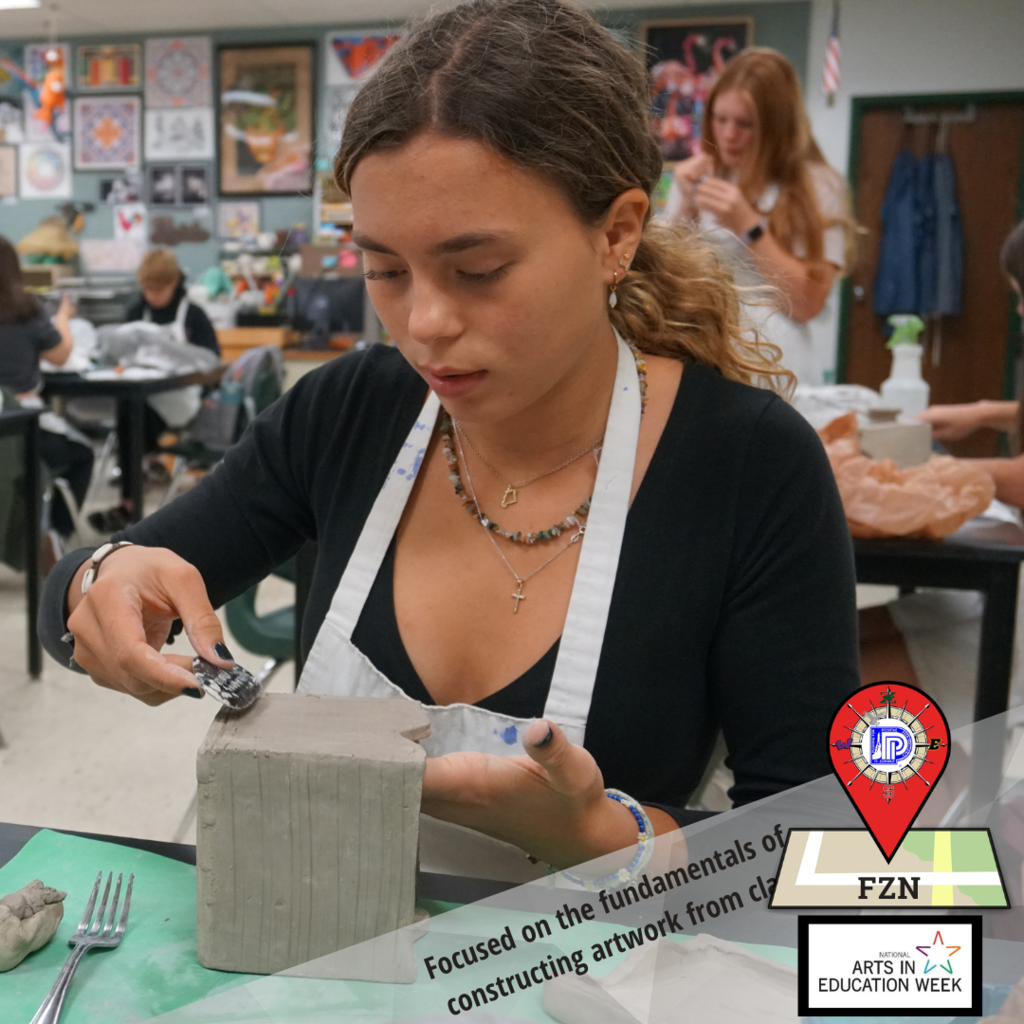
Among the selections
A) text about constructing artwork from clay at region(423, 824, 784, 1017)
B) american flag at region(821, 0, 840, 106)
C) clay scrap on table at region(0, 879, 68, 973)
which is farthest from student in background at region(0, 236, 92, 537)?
american flag at region(821, 0, 840, 106)

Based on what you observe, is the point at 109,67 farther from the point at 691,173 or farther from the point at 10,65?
the point at 691,173

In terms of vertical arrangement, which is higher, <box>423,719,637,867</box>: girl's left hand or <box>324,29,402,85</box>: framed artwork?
<box>324,29,402,85</box>: framed artwork

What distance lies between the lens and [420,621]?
982 mm

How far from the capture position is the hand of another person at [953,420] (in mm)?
2223

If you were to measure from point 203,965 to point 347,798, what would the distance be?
144 millimetres

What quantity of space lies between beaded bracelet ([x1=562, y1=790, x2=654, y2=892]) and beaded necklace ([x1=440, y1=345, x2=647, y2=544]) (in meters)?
0.27

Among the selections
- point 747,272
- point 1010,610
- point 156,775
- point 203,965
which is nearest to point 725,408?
point 747,272

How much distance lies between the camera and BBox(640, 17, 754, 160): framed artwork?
575 cm

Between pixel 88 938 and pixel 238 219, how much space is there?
6.37 m

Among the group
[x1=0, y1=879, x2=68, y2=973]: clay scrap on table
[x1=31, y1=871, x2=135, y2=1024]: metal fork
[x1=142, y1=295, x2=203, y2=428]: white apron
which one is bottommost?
[x1=142, y1=295, x2=203, y2=428]: white apron

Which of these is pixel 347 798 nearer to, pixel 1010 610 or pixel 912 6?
pixel 1010 610

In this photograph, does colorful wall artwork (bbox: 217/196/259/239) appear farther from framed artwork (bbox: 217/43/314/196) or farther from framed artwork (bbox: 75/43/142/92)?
framed artwork (bbox: 75/43/142/92)

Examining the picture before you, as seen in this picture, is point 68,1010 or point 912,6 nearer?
point 68,1010

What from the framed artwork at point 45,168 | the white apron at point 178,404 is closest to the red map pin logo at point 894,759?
the white apron at point 178,404
